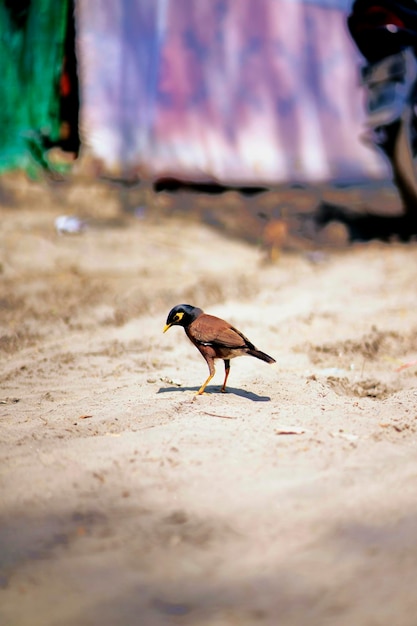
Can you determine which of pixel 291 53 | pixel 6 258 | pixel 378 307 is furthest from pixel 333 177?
pixel 6 258

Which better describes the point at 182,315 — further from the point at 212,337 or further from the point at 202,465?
the point at 202,465

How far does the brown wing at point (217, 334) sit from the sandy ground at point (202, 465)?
28 cm

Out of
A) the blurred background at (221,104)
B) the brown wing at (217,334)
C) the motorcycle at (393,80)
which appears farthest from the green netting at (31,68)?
the brown wing at (217,334)

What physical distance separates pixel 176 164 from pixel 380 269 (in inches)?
111

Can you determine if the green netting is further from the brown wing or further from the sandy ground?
the brown wing

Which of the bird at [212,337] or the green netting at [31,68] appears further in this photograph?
the green netting at [31,68]

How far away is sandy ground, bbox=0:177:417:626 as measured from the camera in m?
1.87

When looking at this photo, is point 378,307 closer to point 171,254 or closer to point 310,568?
point 171,254

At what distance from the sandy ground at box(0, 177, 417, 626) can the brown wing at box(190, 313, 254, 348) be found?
0.28 m

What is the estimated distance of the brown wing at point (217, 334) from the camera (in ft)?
11.5

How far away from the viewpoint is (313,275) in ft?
22.6

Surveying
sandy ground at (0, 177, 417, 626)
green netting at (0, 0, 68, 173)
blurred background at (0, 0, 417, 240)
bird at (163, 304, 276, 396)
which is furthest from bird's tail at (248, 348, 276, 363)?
green netting at (0, 0, 68, 173)

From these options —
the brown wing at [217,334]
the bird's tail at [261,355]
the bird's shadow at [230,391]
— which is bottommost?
the bird's shadow at [230,391]

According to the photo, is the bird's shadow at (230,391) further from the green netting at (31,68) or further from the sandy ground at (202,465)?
the green netting at (31,68)
